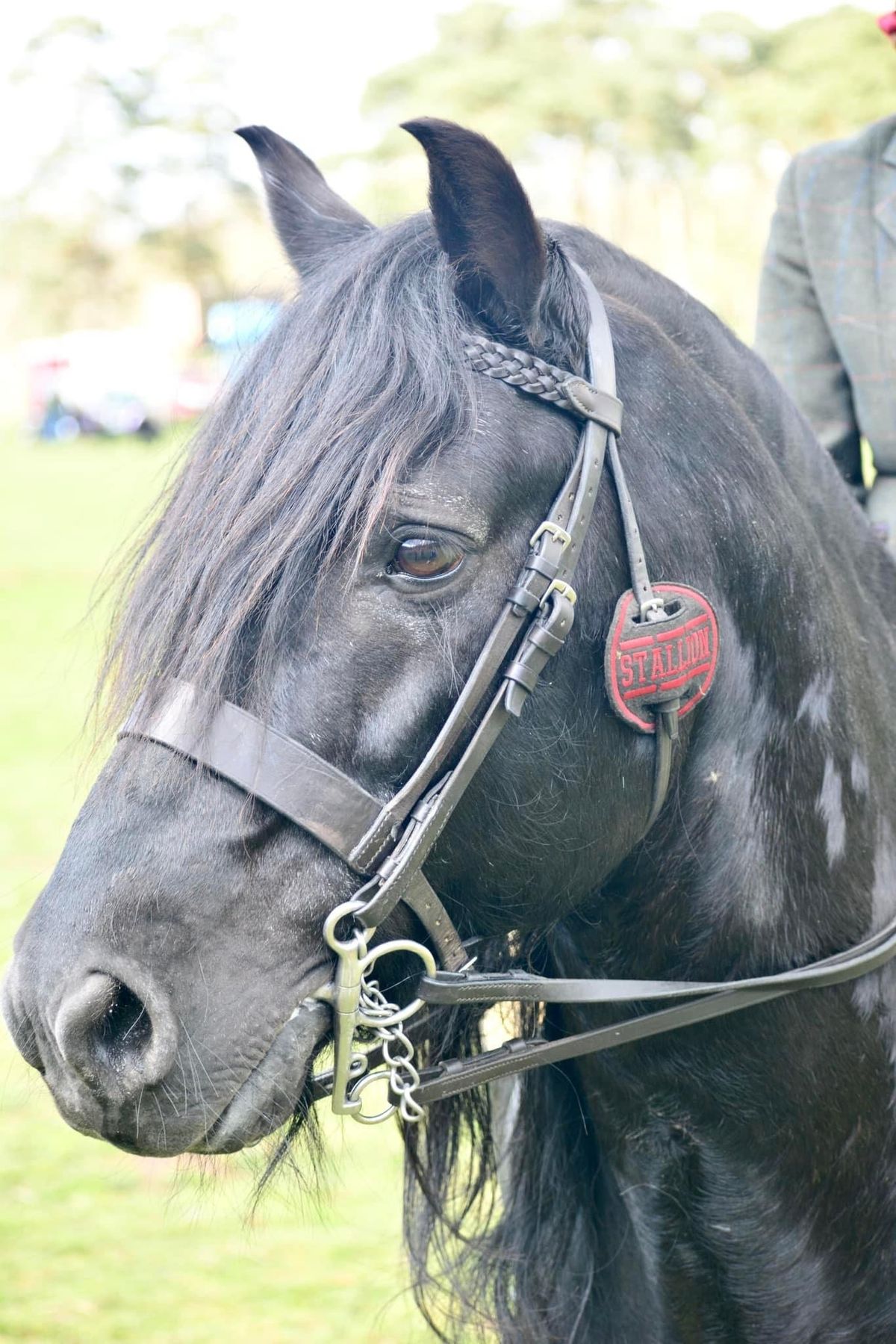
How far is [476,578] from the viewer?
174 cm

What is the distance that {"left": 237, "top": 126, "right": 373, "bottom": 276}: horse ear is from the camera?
2.24 metres

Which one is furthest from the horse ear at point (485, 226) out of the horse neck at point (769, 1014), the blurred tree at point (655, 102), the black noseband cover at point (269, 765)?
the blurred tree at point (655, 102)

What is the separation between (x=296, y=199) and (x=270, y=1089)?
58.0 inches

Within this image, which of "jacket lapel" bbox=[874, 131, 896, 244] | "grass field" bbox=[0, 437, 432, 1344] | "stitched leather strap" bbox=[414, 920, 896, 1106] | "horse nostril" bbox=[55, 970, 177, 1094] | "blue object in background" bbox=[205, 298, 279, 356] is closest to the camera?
"horse nostril" bbox=[55, 970, 177, 1094]

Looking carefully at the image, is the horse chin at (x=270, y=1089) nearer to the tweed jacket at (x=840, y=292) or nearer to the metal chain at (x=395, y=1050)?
the metal chain at (x=395, y=1050)

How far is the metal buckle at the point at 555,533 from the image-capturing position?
1747 mm

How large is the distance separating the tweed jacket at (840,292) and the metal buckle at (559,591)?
4.37 ft

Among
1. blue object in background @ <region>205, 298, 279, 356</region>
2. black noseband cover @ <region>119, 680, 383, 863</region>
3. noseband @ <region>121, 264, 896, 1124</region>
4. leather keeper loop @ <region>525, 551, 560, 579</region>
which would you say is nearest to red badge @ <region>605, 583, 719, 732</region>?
noseband @ <region>121, 264, 896, 1124</region>

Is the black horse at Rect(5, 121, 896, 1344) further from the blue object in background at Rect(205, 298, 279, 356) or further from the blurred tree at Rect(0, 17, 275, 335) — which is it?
the blurred tree at Rect(0, 17, 275, 335)

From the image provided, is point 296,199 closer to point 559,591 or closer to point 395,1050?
point 559,591

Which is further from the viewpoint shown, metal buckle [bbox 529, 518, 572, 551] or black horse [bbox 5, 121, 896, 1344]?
metal buckle [bbox 529, 518, 572, 551]

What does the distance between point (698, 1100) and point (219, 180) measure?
7197 centimetres

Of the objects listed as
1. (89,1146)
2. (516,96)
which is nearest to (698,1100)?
(89,1146)

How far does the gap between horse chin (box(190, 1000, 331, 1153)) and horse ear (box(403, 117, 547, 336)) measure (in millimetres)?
987
